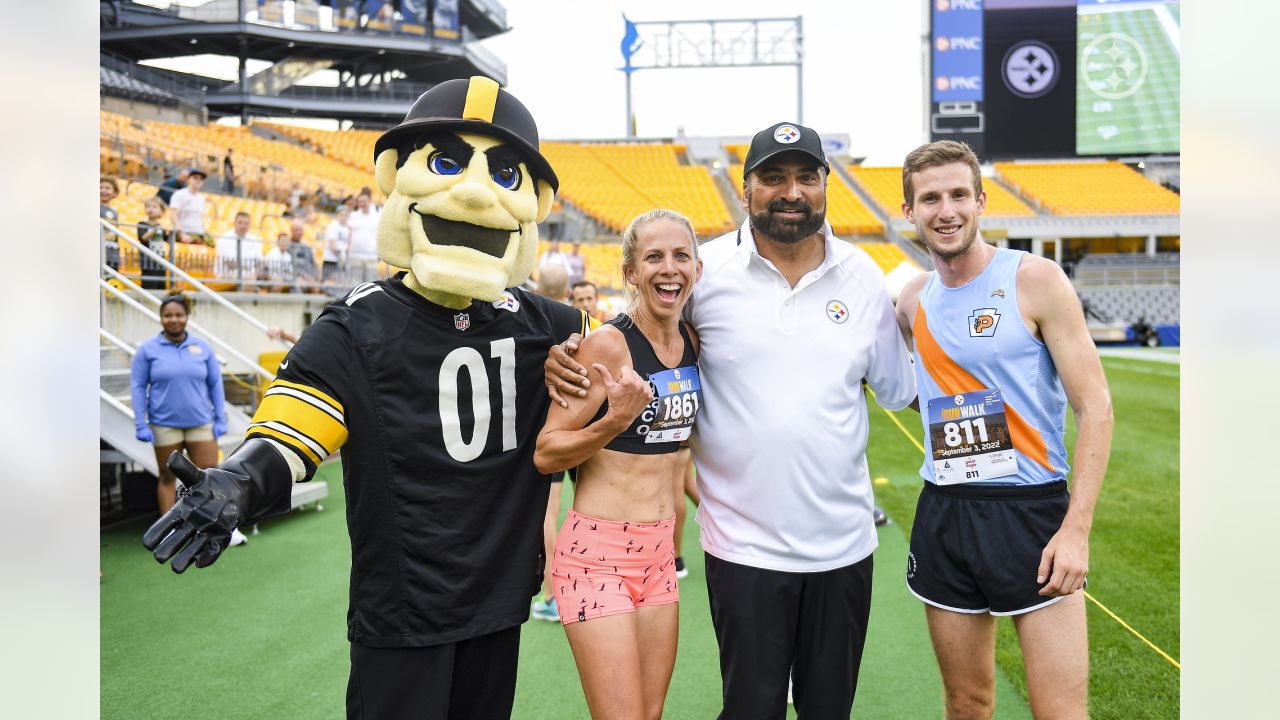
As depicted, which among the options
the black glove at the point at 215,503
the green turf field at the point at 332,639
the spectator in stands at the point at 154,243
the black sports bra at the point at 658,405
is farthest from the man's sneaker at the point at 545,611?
the spectator in stands at the point at 154,243

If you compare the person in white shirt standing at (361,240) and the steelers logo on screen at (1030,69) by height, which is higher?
the steelers logo on screen at (1030,69)

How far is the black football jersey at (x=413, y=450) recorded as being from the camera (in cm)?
221

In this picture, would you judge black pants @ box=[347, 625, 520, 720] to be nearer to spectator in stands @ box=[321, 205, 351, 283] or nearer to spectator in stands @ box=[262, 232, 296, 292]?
spectator in stands @ box=[262, 232, 296, 292]

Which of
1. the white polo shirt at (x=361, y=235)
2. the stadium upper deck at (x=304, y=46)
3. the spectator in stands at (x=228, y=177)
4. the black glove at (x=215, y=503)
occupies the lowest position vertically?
the black glove at (x=215, y=503)

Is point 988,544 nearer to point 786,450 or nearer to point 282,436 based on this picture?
point 786,450

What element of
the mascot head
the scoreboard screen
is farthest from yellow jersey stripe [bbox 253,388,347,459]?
the scoreboard screen

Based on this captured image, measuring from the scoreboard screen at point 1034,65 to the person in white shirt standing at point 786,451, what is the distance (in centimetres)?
1696

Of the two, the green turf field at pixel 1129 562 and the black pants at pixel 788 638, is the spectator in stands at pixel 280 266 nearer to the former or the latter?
the green turf field at pixel 1129 562

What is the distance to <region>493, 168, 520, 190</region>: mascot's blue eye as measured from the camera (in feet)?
7.91

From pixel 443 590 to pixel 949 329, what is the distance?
Answer: 5.60 ft

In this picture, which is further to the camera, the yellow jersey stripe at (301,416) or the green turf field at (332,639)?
the green turf field at (332,639)

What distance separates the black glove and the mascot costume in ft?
0.21

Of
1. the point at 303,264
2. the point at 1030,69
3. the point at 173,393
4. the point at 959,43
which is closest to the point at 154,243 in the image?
the point at 303,264

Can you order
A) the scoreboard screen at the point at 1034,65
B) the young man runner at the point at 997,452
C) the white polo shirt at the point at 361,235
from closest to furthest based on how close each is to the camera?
1. the young man runner at the point at 997,452
2. the white polo shirt at the point at 361,235
3. the scoreboard screen at the point at 1034,65
